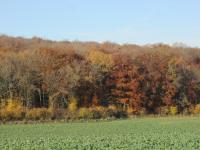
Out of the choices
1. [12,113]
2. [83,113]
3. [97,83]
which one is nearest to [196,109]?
[97,83]

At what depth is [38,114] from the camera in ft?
216

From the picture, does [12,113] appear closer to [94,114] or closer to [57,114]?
[57,114]

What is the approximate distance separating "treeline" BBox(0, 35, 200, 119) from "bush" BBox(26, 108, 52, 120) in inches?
25.4

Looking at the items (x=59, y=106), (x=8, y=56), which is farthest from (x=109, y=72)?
(x=8, y=56)

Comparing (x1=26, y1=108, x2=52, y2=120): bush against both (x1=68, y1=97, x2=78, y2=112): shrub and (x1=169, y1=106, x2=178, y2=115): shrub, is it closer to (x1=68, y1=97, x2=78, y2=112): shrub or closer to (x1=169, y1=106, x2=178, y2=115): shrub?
(x1=68, y1=97, x2=78, y2=112): shrub

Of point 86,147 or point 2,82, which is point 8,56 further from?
point 86,147

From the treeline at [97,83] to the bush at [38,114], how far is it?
0.65 m

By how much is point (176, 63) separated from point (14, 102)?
1275 inches

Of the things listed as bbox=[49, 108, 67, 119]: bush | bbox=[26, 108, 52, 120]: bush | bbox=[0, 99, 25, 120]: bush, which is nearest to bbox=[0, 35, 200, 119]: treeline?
bbox=[49, 108, 67, 119]: bush

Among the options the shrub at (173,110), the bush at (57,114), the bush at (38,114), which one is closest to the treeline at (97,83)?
the shrub at (173,110)

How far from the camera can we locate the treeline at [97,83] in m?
73.9

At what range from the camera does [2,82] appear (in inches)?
2864

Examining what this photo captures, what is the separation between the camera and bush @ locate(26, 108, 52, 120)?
2576 inches

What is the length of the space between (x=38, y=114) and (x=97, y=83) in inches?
722
